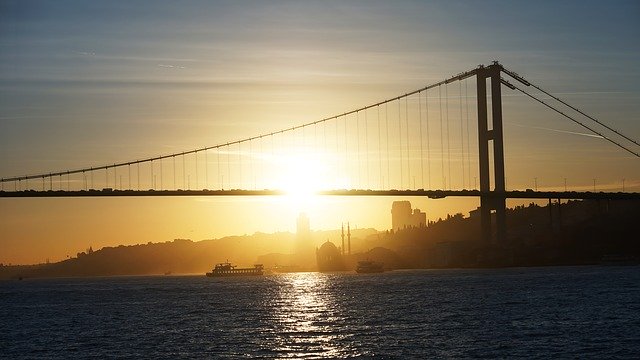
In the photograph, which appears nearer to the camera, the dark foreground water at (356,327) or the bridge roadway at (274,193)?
the dark foreground water at (356,327)

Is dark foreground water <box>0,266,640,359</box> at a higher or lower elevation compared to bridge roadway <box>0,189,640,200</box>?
lower

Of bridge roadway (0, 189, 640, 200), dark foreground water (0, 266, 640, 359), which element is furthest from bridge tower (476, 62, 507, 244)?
dark foreground water (0, 266, 640, 359)

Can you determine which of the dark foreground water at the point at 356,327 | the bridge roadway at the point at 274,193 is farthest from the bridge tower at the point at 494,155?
the dark foreground water at the point at 356,327

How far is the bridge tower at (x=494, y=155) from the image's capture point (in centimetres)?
13875

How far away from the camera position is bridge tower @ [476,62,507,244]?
455ft

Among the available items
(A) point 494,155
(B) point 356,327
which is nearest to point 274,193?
(A) point 494,155

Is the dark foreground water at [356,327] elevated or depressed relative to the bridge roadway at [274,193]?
depressed

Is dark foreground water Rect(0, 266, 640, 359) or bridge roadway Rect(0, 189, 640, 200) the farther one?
bridge roadway Rect(0, 189, 640, 200)

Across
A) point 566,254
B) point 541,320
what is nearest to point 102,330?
point 541,320

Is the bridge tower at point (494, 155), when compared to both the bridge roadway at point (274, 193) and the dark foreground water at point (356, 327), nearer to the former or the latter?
the bridge roadway at point (274, 193)

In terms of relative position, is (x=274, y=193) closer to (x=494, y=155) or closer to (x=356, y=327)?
(x=494, y=155)

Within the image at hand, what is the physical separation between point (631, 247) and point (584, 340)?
156 m

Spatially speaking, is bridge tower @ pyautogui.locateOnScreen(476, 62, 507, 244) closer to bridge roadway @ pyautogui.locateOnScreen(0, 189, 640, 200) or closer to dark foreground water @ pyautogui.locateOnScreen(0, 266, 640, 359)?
bridge roadway @ pyautogui.locateOnScreen(0, 189, 640, 200)

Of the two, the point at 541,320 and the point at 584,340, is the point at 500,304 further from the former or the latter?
the point at 584,340
